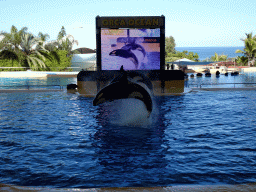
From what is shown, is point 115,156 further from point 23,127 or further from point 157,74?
point 157,74

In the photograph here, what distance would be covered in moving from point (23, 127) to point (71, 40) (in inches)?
2561

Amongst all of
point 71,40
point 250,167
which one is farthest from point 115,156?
point 71,40

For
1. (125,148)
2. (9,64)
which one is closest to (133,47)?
(125,148)

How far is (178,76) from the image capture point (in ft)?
97.3

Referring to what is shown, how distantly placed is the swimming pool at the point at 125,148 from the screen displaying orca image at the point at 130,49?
473 inches

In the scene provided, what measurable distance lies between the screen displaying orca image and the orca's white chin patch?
10.3 meters

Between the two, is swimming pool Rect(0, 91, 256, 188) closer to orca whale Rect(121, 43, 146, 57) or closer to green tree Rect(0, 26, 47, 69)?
orca whale Rect(121, 43, 146, 57)

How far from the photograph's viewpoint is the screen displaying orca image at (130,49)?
100 ft

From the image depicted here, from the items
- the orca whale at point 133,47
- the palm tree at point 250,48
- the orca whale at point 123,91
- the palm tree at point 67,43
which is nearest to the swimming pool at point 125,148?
the orca whale at point 123,91

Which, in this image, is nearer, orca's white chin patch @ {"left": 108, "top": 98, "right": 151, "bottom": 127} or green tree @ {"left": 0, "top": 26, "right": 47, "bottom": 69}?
orca's white chin patch @ {"left": 108, "top": 98, "right": 151, "bottom": 127}

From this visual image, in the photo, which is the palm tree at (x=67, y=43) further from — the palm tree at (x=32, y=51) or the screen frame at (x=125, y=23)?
the screen frame at (x=125, y=23)

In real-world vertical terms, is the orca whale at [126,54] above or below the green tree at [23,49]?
below

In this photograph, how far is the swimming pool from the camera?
25.8 feet

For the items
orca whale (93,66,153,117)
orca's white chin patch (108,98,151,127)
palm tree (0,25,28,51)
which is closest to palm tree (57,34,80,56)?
palm tree (0,25,28,51)
